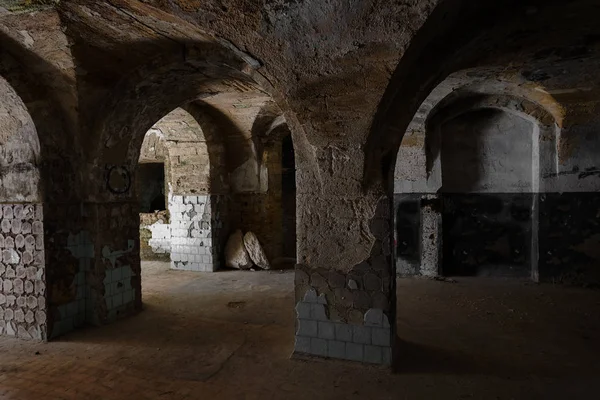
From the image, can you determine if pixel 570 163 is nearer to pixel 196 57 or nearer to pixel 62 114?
pixel 196 57

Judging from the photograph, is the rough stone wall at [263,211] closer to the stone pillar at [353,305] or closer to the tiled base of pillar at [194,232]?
the tiled base of pillar at [194,232]

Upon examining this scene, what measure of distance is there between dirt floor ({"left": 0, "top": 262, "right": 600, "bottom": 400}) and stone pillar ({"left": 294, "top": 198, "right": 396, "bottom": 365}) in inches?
6.2

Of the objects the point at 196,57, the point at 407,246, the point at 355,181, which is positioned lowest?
the point at 407,246

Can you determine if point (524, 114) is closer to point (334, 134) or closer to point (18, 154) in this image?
point (334, 134)

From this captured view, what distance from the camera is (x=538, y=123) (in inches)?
268

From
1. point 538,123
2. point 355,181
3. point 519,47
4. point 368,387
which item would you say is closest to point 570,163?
point 538,123

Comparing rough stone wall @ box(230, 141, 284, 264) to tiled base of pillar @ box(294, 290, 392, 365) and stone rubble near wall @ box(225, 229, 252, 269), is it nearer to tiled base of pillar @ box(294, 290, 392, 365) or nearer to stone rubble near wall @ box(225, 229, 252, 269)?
stone rubble near wall @ box(225, 229, 252, 269)

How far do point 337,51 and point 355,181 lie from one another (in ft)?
3.50

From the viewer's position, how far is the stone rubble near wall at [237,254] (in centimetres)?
816

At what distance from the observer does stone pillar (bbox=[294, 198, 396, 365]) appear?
3617 mm

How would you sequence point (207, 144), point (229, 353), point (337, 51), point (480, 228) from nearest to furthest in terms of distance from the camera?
point (337, 51), point (229, 353), point (480, 228), point (207, 144)

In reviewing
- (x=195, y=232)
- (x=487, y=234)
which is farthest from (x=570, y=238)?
(x=195, y=232)

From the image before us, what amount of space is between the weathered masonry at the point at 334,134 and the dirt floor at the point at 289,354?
35 centimetres

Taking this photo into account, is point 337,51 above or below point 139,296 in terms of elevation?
above
